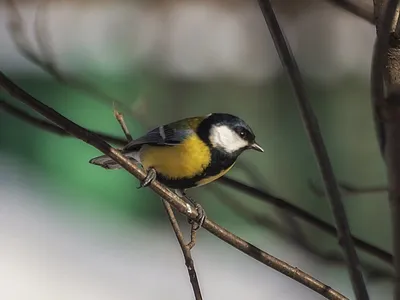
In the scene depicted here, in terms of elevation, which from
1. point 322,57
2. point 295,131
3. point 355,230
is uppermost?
point 322,57

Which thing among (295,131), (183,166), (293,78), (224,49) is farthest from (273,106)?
(293,78)

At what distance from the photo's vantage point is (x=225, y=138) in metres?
1.13

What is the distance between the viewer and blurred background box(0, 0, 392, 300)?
3.02 metres

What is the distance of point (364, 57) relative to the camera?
3820mm

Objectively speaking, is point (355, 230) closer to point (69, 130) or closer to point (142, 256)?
point (142, 256)

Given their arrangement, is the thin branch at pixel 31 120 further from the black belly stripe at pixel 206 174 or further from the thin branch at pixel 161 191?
the black belly stripe at pixel 206 174

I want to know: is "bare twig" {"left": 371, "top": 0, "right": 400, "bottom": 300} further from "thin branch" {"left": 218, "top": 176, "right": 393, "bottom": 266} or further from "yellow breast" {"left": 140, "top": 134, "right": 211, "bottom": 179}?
"yellow breast" {"left": 140, "top": 134, "right": 211, "bottom": 179}

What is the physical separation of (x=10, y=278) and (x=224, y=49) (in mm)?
1784

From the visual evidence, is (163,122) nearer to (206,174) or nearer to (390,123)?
(206,174)

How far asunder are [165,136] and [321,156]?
628mm

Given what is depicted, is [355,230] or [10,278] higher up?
[355,230]

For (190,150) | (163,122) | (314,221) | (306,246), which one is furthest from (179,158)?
(163,122)

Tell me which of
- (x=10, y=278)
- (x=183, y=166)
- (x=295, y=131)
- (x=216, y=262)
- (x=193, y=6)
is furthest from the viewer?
(x=193, y=6)

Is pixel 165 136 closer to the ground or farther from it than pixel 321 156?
farther from it
